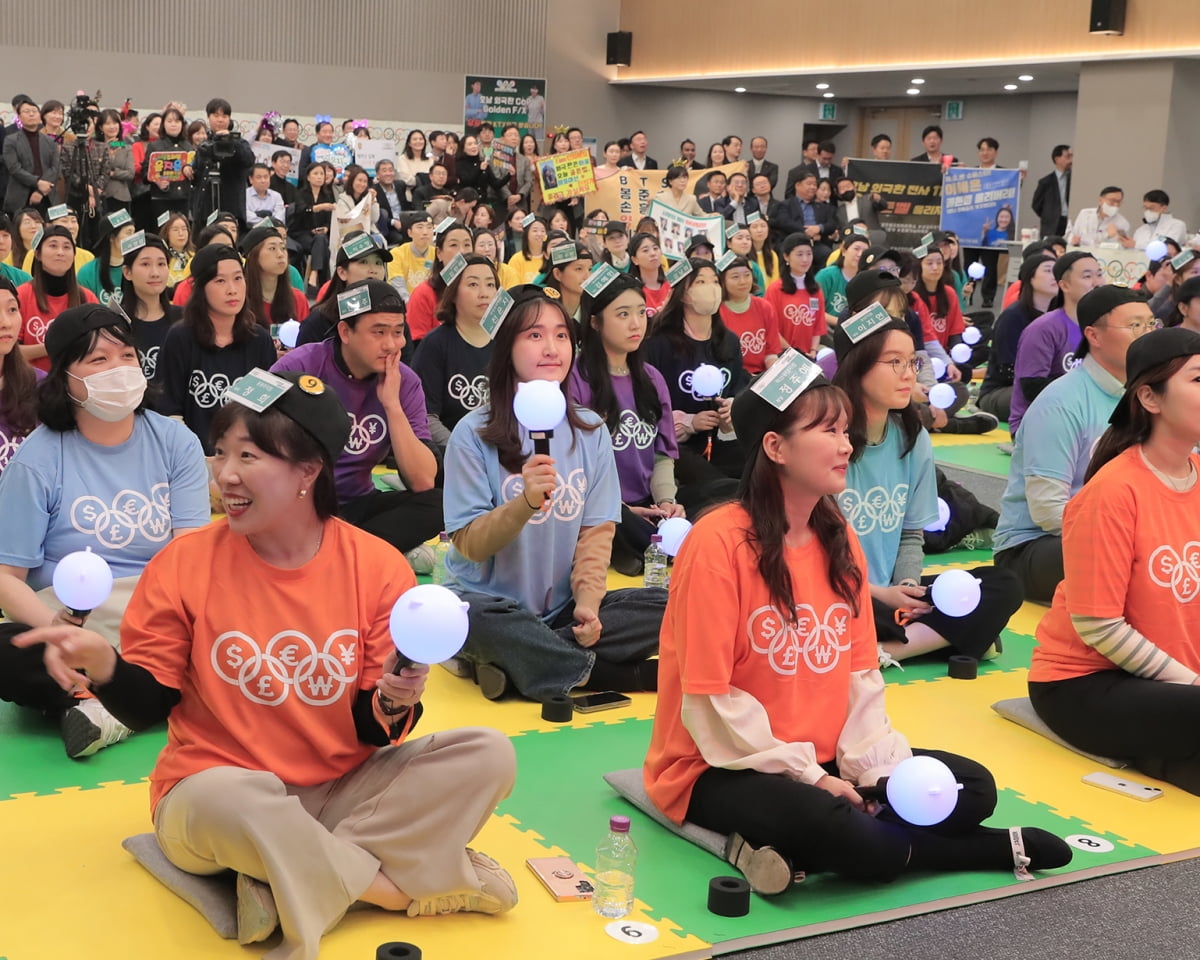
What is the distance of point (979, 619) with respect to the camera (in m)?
5.52

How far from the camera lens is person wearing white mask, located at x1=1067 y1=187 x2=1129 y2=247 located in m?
17.1

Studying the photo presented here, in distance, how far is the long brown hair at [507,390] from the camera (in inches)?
189

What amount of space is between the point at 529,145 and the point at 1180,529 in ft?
57.3

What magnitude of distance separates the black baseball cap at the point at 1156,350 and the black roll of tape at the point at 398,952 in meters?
2.75

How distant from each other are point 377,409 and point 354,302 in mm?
531

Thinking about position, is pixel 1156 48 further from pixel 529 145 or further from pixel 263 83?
pixel 263 83

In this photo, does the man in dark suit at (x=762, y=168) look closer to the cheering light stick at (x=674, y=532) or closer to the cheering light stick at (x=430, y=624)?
the cheering light stick at (x=674, y=532)

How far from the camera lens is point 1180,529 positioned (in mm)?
4340

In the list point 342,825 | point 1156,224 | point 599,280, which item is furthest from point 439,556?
point 1156,224

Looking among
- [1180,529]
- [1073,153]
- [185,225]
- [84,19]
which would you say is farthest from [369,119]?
[1180,529]

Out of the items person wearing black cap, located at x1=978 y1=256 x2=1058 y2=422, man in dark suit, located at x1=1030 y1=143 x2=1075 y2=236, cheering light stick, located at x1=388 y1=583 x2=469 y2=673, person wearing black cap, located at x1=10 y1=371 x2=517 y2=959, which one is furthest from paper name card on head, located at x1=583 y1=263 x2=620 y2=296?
man in dark suit, located at x1=1030 y1=143 x2=1075 y2=236

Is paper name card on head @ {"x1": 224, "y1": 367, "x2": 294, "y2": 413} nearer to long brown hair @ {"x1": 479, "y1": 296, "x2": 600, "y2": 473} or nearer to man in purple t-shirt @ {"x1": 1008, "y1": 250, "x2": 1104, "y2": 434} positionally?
long brown hair @ {"x1": 479, "y1": 296, "x2": 600, "y2": 473}

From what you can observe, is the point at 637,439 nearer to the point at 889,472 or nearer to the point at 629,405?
the point at 629,405

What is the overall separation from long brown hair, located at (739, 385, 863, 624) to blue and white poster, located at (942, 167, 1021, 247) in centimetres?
1554
